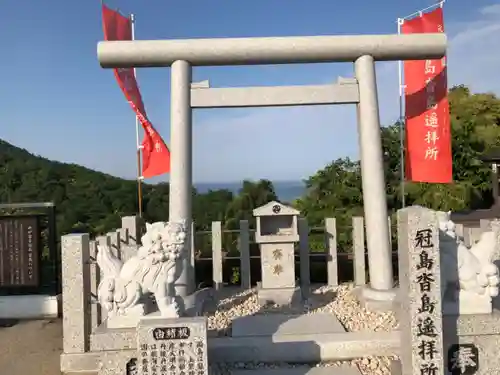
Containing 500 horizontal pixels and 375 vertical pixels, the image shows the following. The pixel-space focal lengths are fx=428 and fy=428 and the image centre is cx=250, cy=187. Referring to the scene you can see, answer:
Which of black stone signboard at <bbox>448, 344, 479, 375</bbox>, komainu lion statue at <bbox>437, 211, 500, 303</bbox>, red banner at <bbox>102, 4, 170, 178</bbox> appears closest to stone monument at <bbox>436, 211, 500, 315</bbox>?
komainu lion statue at <bbox>437, 211, 500, 303</bbox>

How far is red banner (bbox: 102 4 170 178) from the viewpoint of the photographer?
667 cm

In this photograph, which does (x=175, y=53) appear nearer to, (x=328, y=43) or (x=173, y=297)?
(x=328, y=43)

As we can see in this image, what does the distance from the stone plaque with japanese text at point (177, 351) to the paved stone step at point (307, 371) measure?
953 mm

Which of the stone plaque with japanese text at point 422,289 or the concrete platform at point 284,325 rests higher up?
the stone plaque with japanese text at point 422,289

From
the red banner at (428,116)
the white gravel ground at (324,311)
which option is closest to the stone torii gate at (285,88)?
the white gravel ground at (324,311)

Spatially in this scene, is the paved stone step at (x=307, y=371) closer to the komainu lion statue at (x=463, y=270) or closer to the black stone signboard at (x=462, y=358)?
the black stone signboard at (x=462, y=358)

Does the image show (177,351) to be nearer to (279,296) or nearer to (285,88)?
(279,296)

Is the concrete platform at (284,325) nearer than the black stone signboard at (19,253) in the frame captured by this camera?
Yes

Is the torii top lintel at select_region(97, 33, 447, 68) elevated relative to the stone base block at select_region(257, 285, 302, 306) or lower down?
elevated

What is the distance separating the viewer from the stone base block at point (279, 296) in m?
6.21

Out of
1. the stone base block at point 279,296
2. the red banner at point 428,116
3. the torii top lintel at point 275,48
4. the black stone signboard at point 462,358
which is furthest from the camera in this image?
the red banner at point 428,116

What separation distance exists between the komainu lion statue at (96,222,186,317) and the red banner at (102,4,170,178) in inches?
135

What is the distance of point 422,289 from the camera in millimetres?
3377

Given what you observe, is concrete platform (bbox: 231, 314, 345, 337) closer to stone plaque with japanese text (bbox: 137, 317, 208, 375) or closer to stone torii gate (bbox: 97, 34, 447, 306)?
stone torii gate (bbox: 97, 34, 447, 306)
